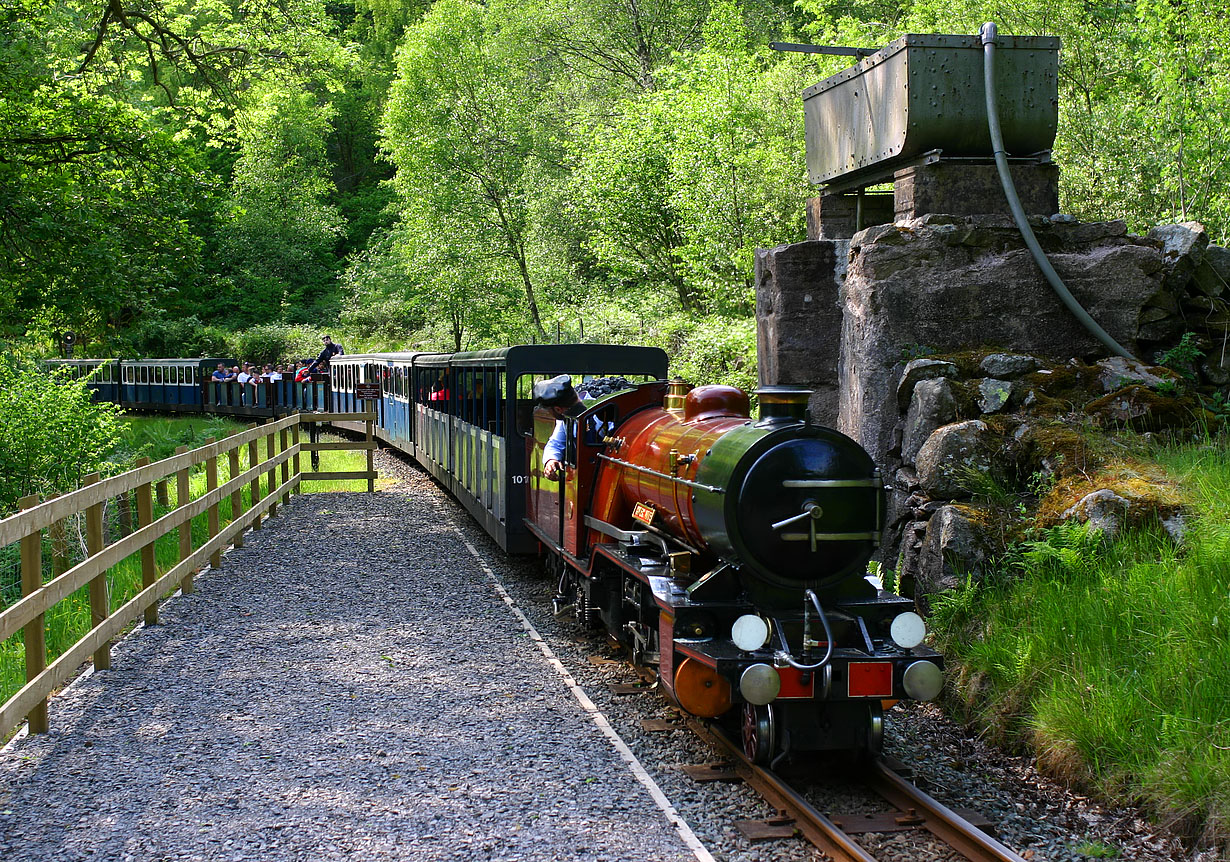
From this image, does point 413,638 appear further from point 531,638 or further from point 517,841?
point 517,841

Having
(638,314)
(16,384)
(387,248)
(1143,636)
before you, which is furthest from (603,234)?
(387,248)

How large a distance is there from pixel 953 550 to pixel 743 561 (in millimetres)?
2166

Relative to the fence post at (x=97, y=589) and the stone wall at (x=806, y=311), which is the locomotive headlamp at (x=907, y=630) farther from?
the stone wall at (x=806, y=311)

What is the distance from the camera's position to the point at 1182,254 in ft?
27.0

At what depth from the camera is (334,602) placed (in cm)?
849

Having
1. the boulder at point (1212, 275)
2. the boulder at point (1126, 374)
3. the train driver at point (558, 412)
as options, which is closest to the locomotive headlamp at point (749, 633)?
the train driver at point (558, 412)

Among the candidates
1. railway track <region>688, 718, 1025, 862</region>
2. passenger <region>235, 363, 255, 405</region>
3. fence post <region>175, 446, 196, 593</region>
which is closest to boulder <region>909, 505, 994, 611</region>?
railway track <region>688, 718, 1025, 862</region>

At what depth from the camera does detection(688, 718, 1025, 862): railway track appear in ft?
13.1

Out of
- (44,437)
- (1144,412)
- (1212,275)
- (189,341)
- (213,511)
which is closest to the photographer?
(1144,412)

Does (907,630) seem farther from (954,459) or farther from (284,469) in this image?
(284,469)

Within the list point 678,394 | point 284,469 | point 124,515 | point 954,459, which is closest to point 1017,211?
point 954,459

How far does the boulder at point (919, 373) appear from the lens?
25.1 ft

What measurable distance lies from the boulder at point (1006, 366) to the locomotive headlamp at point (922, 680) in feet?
11.9

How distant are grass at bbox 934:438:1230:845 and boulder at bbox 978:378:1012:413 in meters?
1.12
